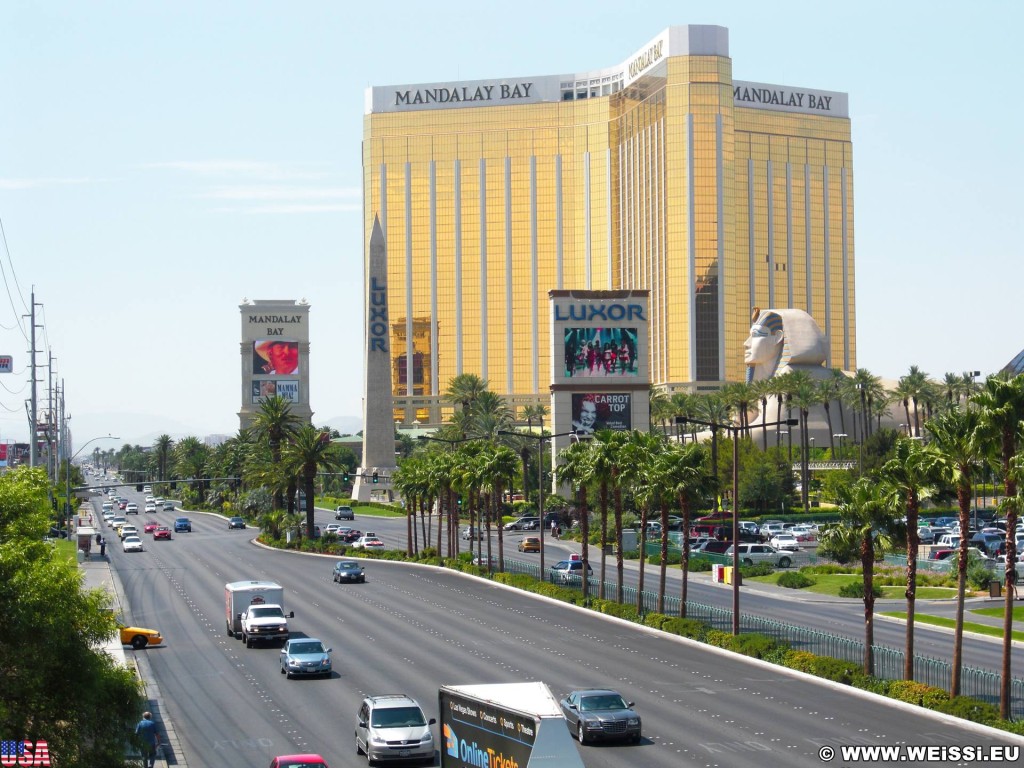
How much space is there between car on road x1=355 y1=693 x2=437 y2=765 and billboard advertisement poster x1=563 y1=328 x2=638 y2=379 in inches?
3595

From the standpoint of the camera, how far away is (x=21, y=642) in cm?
2450

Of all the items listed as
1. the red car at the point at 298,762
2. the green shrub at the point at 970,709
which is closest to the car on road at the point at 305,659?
the red car at the point at 298,762

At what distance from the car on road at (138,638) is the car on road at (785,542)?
166ft

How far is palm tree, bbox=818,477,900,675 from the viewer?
44906mm

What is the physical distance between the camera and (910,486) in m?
43.1

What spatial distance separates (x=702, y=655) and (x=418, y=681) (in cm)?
1196

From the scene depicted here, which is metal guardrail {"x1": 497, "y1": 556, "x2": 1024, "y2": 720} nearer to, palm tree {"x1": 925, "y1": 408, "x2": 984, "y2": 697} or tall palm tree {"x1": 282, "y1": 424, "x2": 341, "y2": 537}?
palm tree {"x1": 925, "y1": 408, "x2": 984, "y2": 697}

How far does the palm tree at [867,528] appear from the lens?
4491 cm

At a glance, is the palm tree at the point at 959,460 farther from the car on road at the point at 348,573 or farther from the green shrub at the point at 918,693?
the car on road at the point at 348,573

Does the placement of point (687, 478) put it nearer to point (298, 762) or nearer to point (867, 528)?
point (867, 528)

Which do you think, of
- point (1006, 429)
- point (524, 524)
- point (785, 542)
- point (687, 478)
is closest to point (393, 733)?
point (1006, 429)

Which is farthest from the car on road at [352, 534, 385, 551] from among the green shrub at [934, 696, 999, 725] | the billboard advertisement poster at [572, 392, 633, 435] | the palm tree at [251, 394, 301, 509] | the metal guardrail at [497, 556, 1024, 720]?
the green shrub at [934, 696, 999, 725]

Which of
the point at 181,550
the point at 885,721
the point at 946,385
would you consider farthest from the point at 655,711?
the point at 946,385

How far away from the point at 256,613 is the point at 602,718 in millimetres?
23103
